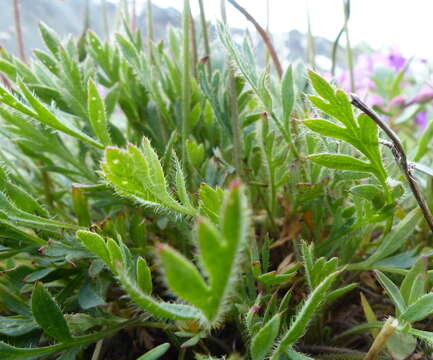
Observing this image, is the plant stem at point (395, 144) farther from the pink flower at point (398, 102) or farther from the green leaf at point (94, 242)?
the pink flower at point (398, 102)

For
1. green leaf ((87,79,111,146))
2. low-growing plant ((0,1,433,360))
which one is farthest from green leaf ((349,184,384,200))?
green leaf ((87,79,111,146))

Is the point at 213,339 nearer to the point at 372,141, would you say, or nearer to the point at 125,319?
the point at 125,319

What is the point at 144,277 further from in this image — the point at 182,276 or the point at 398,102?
the point at 398,102

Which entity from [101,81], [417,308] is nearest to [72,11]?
[101,81]

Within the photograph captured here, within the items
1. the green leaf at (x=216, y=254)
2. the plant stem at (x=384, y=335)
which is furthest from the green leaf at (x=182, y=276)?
the plant stem at (x=384, y=335)

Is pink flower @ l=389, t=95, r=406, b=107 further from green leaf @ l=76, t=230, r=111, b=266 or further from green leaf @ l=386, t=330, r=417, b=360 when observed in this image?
green leaf @ l=76, t=230, r=111, b=266

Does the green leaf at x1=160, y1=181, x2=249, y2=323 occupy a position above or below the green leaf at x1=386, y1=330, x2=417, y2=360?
above

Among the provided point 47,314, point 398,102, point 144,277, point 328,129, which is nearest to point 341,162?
point 328,129
